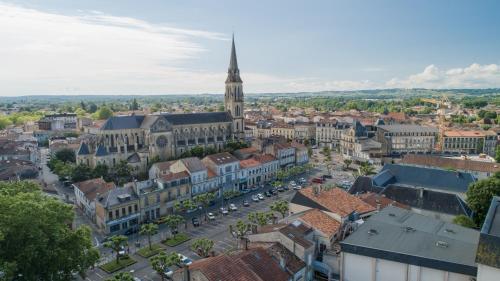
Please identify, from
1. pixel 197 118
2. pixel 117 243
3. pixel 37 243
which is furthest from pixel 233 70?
pixel 37 243

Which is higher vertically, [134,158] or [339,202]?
[339,202]

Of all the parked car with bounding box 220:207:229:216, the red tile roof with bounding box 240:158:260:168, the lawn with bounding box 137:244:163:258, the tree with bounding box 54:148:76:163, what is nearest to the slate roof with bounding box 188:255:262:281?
the lawn with bounding box 137:244:163:258

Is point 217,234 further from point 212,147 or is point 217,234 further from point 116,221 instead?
point 212,147

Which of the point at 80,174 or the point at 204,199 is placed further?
the point at 80,174

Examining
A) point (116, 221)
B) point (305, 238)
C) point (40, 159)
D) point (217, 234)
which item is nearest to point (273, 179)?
point (217, 234)

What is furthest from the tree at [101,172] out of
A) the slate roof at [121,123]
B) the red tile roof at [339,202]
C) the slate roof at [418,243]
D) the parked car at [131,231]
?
the slate roof at [418,243]

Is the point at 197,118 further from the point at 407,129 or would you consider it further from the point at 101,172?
the point at 407,129

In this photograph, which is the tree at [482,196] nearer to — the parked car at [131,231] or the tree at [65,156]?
the parked car at [131,231]

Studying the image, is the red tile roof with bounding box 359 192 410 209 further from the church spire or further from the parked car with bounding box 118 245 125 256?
the church spire
